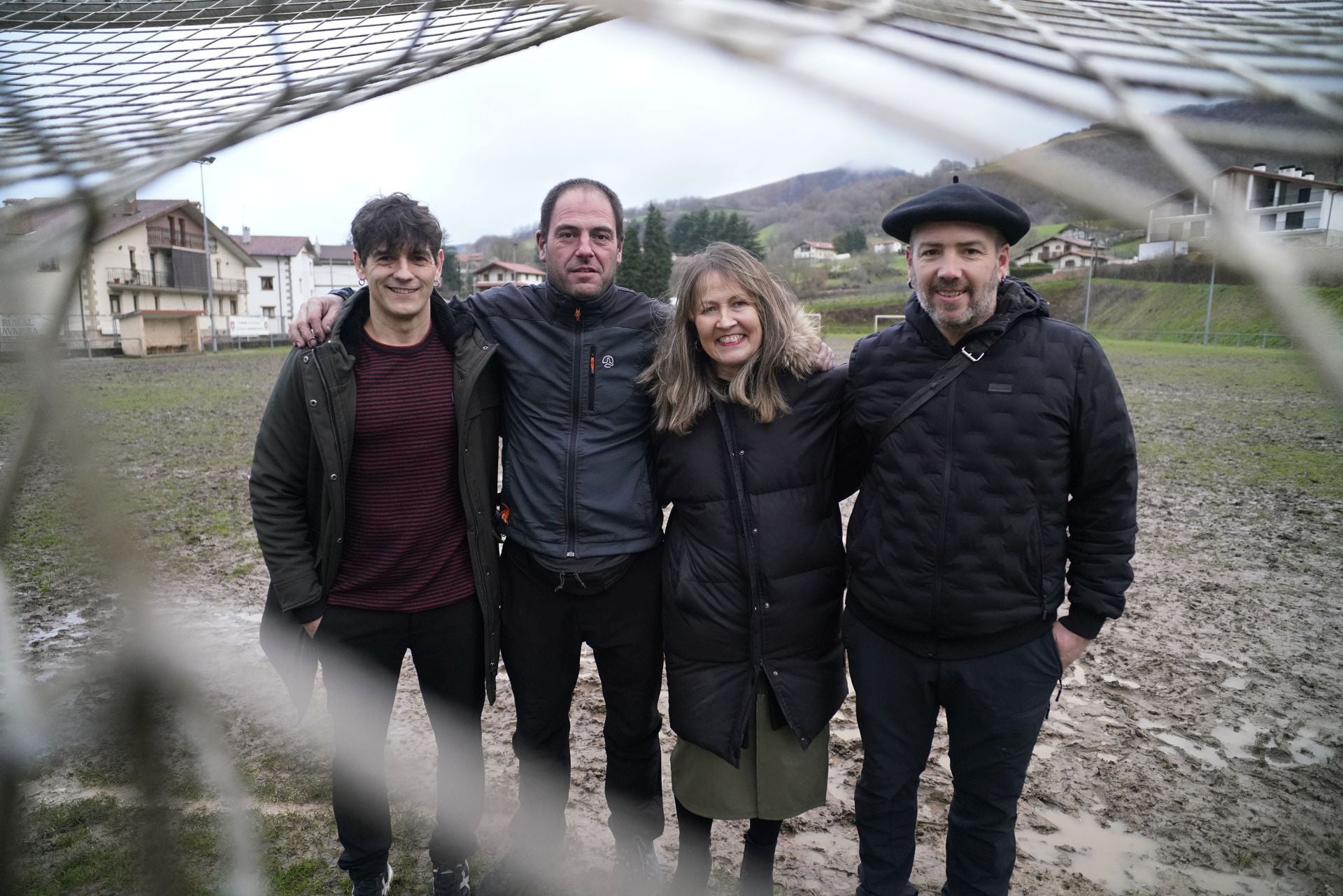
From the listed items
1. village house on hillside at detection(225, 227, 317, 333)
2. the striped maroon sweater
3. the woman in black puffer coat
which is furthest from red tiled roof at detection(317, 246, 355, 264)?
the woman in black puffer coat

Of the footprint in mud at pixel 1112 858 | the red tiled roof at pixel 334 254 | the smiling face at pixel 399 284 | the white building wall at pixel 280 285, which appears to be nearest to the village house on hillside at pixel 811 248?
the smiling face at pixel 399 284

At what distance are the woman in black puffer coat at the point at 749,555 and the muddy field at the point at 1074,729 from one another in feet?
1.74

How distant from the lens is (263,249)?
37875mm

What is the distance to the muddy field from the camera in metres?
2.20

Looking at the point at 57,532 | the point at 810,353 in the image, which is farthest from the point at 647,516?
the point at 57,532

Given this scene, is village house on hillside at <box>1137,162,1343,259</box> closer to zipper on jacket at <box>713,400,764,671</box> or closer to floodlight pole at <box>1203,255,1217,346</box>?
floodlight pole at <box>1203,255,1217,346</box>

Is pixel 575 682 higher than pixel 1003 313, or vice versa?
pixel 1003 313

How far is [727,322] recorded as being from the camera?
6.45 ft

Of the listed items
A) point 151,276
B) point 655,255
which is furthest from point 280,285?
point 151,276

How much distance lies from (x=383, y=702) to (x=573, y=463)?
0.88 meters

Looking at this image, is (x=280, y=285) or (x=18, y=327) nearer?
(x=18, y=327)

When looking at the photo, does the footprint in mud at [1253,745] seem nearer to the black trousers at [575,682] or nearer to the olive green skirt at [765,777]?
the olive green skirt at [765,777]

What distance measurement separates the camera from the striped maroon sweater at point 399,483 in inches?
79.9

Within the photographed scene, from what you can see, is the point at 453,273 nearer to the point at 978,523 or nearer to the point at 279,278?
the point at 279,278
